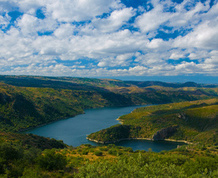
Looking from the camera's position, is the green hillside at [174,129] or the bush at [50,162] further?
the green hillside at [174,129]

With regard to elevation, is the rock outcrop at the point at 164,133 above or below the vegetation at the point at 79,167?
below

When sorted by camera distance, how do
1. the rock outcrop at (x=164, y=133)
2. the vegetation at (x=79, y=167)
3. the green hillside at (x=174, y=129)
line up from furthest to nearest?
the rock outcrop at (x=164, y=133) < the green hillside at (x=174, y=129) < the vegetation at (x=79, y=167)

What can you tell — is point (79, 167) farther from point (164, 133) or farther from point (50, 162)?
point (164, 133)

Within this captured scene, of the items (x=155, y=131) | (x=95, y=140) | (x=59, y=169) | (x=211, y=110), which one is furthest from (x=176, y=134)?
(x=59, y=169)

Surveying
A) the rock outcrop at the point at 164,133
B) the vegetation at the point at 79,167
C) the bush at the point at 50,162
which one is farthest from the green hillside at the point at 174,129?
the bush at the point at 50,162

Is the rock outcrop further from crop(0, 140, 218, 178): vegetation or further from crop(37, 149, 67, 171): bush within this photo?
crop(37, 149, 67, 171): bush

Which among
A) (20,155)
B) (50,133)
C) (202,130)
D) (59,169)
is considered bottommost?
(50,133)

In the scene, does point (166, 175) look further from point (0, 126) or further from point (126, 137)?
point (0, 126)

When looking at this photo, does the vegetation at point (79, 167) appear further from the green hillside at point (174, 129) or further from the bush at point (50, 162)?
the green hillside at point (174, 129)
